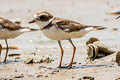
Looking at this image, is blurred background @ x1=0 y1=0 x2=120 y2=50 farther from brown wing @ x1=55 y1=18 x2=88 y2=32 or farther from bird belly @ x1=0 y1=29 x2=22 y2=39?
brown wing @ x1=55 y1=18 x2=88 y2=32

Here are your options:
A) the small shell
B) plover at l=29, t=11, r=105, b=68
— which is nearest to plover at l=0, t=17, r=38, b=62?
plover at l=29, t=11, r=105, b=68

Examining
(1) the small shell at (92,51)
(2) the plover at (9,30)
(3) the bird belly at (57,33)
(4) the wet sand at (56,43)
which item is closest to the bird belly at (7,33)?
(2) the plover at (9,30)

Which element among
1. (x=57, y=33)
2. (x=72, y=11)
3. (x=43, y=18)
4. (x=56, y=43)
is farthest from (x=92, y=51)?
(x=72, y=11)

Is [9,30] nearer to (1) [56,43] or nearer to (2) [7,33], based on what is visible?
(2) [7,33]

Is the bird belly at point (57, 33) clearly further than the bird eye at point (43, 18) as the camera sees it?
No

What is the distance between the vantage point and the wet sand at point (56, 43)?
719 centimetres

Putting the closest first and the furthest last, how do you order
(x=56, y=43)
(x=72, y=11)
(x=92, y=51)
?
(x=92, y=51) < (x=56, y=43) < (x=72, y=11)

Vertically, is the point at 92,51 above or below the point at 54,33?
below

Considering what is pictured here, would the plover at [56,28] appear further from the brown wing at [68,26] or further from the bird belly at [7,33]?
the bird belly at [7,33]

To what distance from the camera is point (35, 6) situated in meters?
16.9

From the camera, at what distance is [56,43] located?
432 inches

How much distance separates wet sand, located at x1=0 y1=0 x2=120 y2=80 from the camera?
719 cm

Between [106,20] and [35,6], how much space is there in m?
3.55

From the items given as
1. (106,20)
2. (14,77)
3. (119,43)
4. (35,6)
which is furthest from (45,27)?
(35,6)
